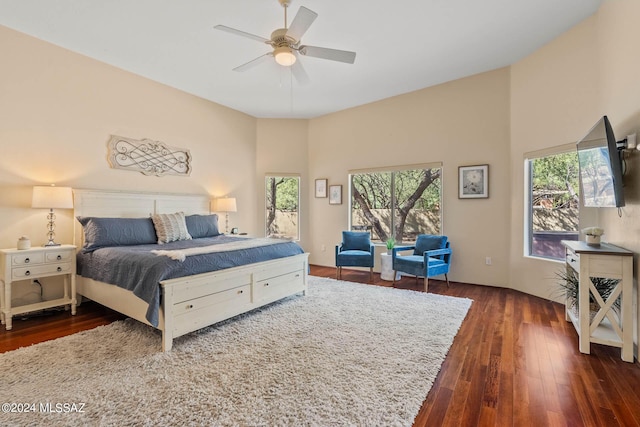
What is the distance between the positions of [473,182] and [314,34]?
3.22 meters

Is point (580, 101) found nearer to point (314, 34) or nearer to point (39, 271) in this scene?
point (314, 34)

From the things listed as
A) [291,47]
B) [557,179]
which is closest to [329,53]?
[291,47]

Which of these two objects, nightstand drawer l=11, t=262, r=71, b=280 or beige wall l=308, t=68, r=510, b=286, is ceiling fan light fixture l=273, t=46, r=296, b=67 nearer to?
beige wall l=308, t=68, r=510, b=286

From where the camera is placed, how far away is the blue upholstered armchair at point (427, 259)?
168 inches

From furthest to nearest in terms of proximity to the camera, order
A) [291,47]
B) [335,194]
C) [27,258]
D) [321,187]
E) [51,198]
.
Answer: [321,187]
[335,194]
[51,198]
[27,258]
[291,47]

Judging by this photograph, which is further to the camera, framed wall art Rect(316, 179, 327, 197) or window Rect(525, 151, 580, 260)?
framed wall art Rect(316, 179, 327, 197)

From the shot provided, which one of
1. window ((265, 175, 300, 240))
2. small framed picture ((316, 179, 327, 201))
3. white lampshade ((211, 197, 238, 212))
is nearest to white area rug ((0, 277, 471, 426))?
Answer: white lampshade ((211, 197, 238, 212))

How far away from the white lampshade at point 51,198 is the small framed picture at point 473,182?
17.5ft

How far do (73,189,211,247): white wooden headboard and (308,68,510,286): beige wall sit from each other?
289cm

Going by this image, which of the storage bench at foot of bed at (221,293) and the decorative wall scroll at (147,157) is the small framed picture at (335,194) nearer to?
the storage bench at foot of bed at (221,293)

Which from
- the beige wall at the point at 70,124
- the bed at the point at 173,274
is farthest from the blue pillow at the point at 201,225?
the beige wall at the point at 70,124

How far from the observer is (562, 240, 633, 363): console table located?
2320mm

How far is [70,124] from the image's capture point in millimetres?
3707

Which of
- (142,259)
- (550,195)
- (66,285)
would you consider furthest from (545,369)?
(66,285)
